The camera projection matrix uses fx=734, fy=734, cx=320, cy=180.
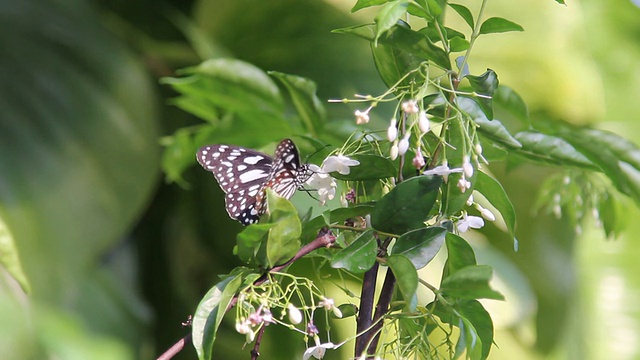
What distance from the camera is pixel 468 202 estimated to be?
0.18 meters

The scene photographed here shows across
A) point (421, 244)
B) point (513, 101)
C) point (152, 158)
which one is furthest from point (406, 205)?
point (152, 158)

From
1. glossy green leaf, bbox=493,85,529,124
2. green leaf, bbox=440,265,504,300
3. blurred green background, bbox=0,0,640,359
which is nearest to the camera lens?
green leaf, bbox=440,265,504,300

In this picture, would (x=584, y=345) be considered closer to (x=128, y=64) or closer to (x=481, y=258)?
(x=481, y=258)

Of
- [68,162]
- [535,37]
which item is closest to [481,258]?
[535,37]

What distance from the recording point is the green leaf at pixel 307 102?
1.01ft

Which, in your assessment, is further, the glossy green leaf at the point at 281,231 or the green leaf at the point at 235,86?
the green leaf at the point at 235,86

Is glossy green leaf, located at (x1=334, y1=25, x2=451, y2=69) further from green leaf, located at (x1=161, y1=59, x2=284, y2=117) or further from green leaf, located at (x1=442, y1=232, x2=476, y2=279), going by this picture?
green leaf, located at (x1=161, y1=59, x2=284, y2=117)

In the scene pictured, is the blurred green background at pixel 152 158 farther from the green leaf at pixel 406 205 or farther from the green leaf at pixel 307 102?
the green leaf at pixel 406 205

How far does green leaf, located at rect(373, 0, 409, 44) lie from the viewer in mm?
165

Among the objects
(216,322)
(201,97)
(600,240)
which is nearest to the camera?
(216,322)

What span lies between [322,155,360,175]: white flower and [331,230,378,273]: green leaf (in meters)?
0.02

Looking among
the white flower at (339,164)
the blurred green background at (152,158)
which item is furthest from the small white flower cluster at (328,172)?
the blurred green background at (152,158)

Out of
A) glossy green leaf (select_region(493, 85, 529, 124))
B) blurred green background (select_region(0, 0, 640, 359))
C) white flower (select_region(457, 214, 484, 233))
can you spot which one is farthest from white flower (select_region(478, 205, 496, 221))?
blurred green background (select_region(0, 0, 640, 359))

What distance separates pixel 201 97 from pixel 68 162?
16 cm
